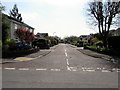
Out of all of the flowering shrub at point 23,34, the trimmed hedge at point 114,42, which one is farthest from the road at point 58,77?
the flowering shrub at point 23,34

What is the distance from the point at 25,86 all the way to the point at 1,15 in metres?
16.6

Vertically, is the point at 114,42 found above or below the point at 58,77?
above

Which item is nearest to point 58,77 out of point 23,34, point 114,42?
point 114,42

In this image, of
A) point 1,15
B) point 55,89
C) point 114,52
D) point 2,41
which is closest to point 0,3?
point 1,15

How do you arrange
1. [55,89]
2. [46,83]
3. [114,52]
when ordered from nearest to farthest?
[55,89], [46,83], [114,52]

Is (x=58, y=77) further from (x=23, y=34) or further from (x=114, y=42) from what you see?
(x=23, y=34)

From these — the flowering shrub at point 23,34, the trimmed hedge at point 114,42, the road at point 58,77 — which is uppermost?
the flowering shrub at point 23,34

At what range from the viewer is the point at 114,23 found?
3456cm

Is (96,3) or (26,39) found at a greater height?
(96,3)

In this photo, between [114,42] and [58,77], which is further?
[114,42]

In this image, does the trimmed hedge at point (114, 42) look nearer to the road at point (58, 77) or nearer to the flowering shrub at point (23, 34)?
the road at point (58, 77)

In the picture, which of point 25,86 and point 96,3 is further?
point 96,3

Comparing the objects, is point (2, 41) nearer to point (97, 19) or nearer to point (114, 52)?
point (114, 52)

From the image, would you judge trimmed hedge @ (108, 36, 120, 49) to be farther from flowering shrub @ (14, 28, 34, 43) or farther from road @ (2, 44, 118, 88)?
flowering shrub @ (14, 28, 34, 43)
